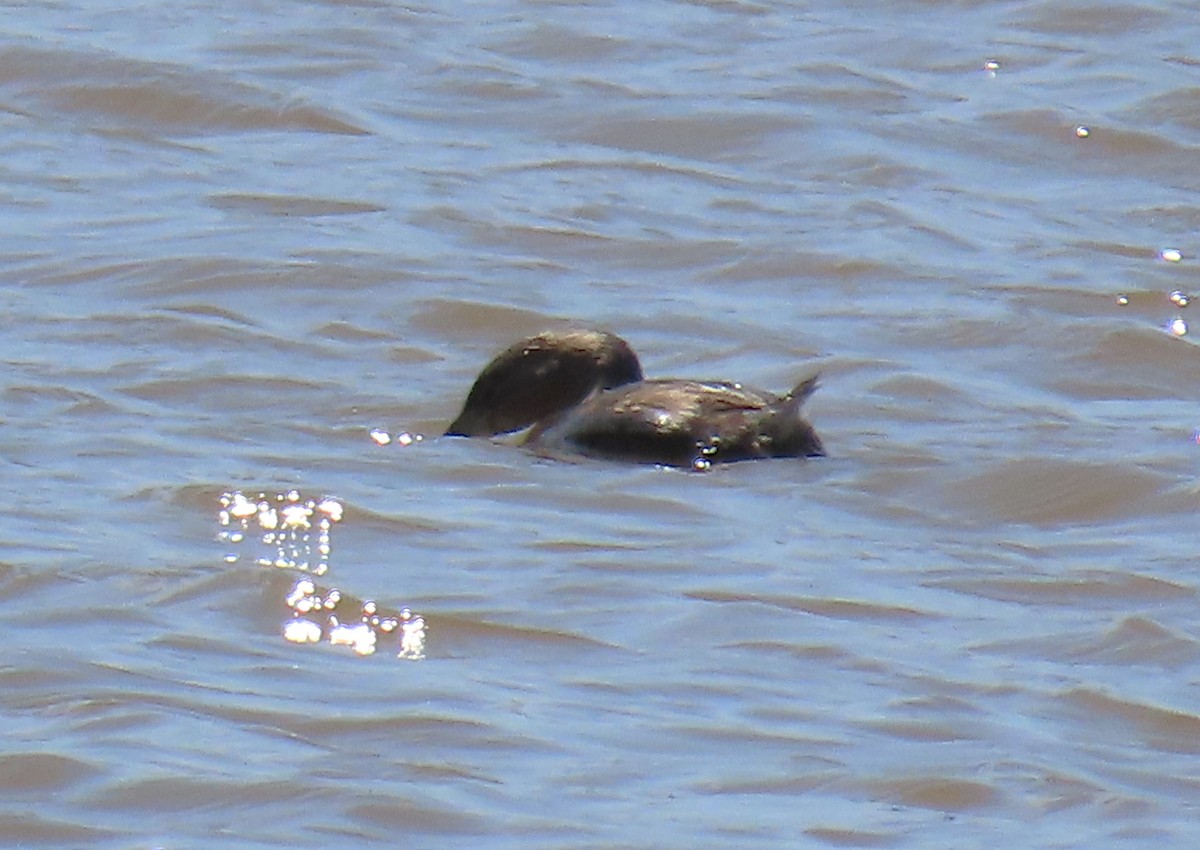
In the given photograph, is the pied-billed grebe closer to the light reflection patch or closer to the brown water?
the brown water

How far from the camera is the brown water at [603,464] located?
520cm

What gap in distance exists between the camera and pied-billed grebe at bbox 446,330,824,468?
24.7 feet

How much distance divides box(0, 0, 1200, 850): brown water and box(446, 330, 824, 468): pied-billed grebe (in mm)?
99

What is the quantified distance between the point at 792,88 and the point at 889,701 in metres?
→ 6.48

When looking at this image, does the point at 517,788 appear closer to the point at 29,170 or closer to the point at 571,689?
the point at 571,689

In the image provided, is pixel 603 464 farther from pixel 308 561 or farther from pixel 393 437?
pixel 308 561

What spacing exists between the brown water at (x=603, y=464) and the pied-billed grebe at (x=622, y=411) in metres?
0.10

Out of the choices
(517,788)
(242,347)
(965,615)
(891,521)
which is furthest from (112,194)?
(517,788)

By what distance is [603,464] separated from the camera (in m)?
7.60

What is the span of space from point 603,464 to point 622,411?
134 mm

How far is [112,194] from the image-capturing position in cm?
1023

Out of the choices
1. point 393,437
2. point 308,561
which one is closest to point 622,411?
point 393,437

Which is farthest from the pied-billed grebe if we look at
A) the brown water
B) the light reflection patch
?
the light reflection patch

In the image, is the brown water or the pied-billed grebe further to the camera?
the pied-billed grebe
